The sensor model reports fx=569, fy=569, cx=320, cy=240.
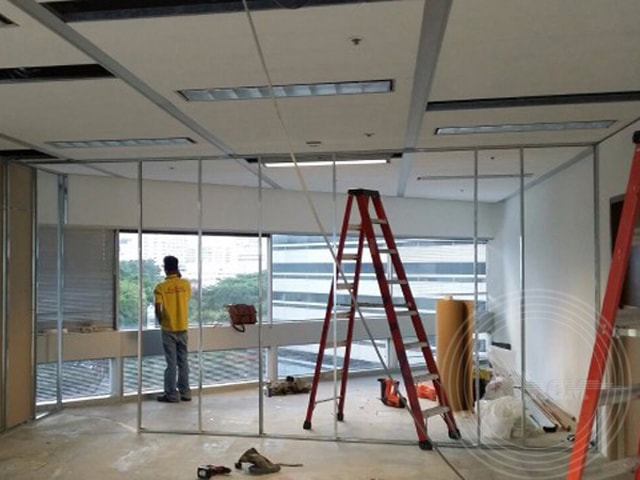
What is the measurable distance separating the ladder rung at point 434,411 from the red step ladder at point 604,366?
103 inches

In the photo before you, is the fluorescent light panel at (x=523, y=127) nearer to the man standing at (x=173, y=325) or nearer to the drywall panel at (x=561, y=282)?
the drywall panel at (x=561, y=282)

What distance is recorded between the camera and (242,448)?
4.51m

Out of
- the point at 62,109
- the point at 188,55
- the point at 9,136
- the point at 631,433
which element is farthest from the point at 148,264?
the point at 631,433

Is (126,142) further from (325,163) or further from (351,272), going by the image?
(351,272)

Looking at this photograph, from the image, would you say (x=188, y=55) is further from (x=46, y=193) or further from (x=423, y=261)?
(x=423, y=261)

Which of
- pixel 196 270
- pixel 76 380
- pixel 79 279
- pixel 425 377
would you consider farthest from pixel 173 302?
pixel 425 377

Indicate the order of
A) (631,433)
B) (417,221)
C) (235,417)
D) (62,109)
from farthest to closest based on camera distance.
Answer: (417,221) < (235,417) < (631,433) < (62,109)

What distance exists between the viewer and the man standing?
5.96 metres

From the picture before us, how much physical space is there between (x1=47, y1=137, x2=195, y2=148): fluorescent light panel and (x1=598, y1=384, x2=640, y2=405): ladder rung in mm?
→ 3360

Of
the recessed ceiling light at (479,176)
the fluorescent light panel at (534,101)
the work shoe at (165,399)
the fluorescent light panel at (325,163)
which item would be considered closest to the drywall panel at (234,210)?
the fluorescent light panel at (325,163)

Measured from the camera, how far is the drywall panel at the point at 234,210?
5.96 m

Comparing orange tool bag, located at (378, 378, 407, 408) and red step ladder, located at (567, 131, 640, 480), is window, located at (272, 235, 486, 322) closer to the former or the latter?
orange tool bag, located at (378, 378, 407, 408)

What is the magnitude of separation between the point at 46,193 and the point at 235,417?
9.45 feet

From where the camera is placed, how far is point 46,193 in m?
5.63
